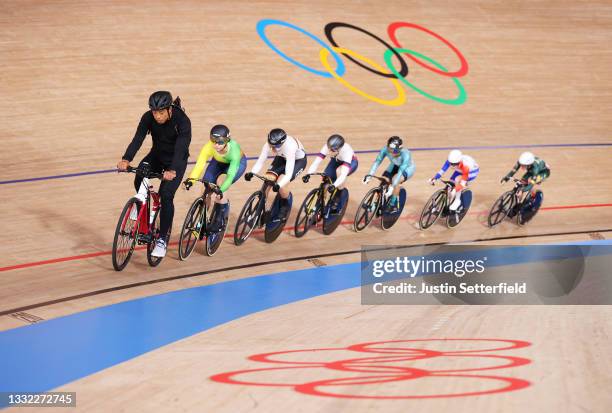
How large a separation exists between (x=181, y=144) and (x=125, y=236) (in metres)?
0.88

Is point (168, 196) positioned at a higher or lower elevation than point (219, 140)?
lower

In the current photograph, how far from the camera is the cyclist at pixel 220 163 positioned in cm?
675

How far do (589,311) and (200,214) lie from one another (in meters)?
3.09

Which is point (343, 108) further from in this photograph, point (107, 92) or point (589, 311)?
point (589, 311)

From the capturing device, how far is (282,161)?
7668 millimetres

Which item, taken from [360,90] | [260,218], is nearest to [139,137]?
[260,218]

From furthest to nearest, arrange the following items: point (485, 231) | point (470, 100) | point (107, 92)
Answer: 1. point (470, 100)
2. point (107, 92)
3. point (485, 231)

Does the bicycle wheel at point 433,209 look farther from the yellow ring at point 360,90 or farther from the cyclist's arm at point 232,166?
the yellow ring at point 360,90

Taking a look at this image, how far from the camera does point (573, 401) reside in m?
3.50

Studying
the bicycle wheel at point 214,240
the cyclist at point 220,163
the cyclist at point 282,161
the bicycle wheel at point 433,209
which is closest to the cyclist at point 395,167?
the bicycle wheel at point 433,209

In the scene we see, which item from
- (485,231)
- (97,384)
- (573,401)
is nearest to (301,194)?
(485,231)

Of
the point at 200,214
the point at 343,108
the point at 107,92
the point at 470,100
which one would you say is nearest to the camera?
the point at 200,214

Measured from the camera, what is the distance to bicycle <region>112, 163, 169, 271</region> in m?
6.18

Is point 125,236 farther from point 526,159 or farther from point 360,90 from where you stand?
point 360,90
